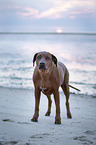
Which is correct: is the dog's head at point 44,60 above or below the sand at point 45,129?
above

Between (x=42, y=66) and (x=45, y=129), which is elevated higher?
(x=42, y=66)

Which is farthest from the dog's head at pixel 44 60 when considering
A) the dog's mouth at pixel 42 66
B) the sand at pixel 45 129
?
the sand at pixel 45 129

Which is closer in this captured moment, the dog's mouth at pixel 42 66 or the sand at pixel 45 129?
the sand at pixel 45 129

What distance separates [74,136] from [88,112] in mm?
2615

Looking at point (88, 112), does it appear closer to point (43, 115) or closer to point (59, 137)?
point (43, 115)

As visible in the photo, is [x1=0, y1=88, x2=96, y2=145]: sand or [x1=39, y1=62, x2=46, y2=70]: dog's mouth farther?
[x1=39, y1=62, x2=46, y2=70]: dog's mouth

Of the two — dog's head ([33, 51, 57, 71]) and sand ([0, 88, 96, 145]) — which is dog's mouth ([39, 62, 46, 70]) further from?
sand ([0, 88, 96, 145])

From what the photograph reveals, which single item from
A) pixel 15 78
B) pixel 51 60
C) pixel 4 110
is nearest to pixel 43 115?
pixel 4 110

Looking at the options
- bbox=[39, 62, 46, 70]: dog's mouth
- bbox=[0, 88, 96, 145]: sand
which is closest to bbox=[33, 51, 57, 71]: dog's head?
bbox=[39, 62, 46, 70]: dog's mouth

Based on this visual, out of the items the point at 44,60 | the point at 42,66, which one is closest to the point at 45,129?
the point at 42,66

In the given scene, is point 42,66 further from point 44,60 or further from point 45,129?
point 45,129

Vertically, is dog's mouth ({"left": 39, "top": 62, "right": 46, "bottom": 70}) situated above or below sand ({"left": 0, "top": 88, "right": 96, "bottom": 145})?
above

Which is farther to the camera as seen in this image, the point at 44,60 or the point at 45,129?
the point at 44,60

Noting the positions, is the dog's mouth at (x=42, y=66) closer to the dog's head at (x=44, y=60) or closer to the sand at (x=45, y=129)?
the dog's head at (x=44, y=60)
